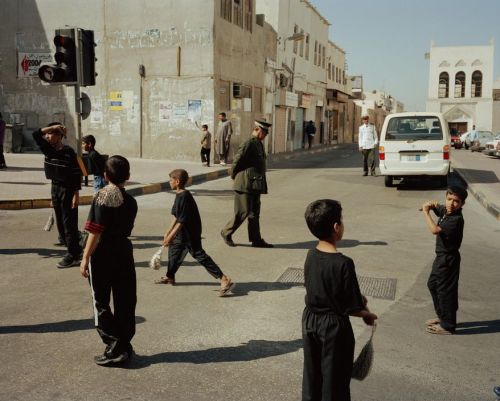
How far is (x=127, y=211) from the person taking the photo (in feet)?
13.3

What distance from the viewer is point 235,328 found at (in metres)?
4.73

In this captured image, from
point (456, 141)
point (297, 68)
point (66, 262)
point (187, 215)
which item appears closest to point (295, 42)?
point (297, 68)

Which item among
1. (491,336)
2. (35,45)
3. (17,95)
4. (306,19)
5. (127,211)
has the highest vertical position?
(306,19)

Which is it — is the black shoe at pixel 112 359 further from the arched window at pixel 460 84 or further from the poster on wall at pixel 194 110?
the arched window at pixel 460 84

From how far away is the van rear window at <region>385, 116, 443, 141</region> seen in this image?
48.6 feet

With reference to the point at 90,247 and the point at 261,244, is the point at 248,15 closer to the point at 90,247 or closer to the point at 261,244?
the point at 261,244

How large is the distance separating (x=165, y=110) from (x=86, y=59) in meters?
12.0

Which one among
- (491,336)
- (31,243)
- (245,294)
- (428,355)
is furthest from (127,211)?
(31,243)

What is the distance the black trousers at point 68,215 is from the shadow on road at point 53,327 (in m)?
2.01

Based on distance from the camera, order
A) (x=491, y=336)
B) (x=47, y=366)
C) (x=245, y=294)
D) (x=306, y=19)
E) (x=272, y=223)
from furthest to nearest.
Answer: (x=306, y=19) < (x=272, y=223) < (x=245, y=294) < (x=491, y=336) < (x=47, y=366)

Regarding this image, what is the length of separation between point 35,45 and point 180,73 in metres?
6.62

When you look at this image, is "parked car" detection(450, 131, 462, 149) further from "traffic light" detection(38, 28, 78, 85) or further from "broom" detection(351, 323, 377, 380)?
"broom" detection(351, 323, 377, 380)

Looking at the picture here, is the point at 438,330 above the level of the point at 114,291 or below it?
below

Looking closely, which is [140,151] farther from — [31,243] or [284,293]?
[284,293]
